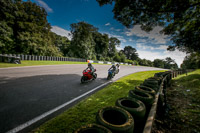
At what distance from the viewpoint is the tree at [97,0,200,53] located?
5588 millimetres

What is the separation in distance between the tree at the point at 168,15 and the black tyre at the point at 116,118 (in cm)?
687

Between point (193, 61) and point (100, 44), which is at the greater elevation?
point (100, 44)

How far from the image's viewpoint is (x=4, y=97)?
10.7ft

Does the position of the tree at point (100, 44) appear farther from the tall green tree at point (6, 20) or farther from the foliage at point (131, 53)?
the foliage at point (131, 53)

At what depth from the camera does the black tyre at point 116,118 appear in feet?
4.11

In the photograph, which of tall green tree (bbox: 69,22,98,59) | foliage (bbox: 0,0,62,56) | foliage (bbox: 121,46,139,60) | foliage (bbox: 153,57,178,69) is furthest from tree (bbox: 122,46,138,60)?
foliage (bbox: 0,0,62,56)

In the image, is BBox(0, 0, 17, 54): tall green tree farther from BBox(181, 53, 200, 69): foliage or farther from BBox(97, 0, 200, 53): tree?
BBox(181, 53, 200, 69): foliage

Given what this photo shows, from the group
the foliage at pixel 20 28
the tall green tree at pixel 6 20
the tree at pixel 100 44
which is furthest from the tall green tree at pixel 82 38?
the tall green tree at pixel 6 20

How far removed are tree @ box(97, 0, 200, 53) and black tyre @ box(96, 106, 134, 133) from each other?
687 cm

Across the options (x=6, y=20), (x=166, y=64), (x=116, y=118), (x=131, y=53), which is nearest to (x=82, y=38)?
(x=6, y=20)

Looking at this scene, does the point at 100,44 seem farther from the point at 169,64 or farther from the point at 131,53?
the point at 169,64

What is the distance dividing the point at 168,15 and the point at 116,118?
8.77 metres

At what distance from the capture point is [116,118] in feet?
6.19

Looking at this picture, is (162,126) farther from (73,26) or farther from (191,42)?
(73,26)
